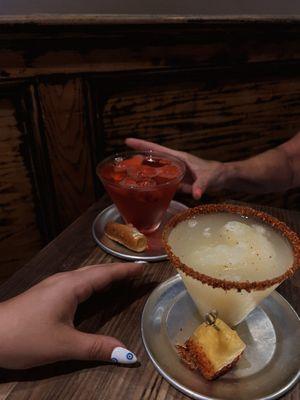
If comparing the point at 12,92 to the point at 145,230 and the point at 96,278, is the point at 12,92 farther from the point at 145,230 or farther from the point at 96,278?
the point at 96,278

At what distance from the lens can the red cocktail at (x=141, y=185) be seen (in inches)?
39.0

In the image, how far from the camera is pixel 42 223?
1816 mm

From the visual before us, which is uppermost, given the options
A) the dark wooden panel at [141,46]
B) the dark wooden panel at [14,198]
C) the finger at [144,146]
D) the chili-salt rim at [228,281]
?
the dark wooden panel at [141,46]

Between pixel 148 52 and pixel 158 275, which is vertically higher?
pixel 148 52

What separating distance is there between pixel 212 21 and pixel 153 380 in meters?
1.45

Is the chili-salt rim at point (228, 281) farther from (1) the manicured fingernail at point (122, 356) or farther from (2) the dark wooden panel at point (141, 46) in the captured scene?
(2) the dark wooden panel at point (141, 46)

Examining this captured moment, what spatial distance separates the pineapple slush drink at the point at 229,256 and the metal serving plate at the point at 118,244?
0.69 feet

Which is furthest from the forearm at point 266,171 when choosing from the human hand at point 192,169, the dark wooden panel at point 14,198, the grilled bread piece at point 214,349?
the dark wooden panel at point 14,198

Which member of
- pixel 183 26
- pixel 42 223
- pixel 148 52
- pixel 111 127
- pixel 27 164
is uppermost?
pixel 183 26

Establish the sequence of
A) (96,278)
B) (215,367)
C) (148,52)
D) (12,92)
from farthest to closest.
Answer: (148,52)
(12,92)
(96,278)
(215,367)

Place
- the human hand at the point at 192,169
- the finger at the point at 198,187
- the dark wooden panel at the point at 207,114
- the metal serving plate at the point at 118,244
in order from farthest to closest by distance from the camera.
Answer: the dark wooden panel at the point at 207,114 → the human hand at the point at 192,169 → the finger at the point at 198,187 → the metal serving plate at the point at 118,244

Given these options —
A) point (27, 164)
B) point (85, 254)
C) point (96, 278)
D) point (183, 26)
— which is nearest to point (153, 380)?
point (96, 278)

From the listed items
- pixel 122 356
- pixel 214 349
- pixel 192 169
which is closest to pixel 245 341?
pixel 214 349

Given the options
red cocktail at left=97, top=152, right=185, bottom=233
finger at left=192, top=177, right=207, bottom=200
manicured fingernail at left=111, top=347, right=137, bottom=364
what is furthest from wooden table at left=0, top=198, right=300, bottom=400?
finger at left=192, top=177, right=207, bottom=200
